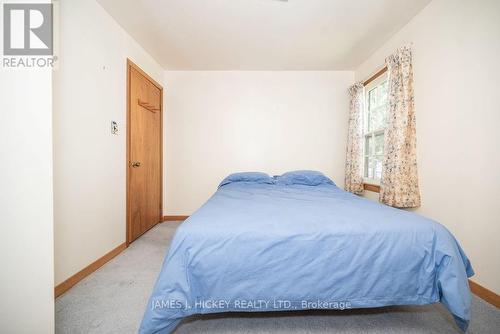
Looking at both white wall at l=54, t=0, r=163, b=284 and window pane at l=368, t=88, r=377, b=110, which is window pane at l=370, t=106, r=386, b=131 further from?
white wall at l=54, t=0, r=163, b=284

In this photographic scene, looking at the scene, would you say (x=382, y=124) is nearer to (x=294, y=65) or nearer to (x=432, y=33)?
(x=432, y=33)

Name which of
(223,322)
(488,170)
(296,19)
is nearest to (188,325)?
(223,322)

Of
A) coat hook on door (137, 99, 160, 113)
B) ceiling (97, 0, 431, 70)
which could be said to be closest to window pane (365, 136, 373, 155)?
ceiling (97, 0, 431, 70)

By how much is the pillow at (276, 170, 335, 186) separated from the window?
72 cm

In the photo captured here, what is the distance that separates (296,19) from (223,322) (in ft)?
8.80

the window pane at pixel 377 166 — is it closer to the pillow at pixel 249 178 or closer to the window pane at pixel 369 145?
the window pane at pixel 369 145

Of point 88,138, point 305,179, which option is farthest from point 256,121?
point 88,138

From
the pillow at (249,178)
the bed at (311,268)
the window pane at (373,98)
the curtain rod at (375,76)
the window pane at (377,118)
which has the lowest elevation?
the bed at (311,268)

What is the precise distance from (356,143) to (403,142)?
899mm

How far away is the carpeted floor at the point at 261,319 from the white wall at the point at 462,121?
20.4 inches

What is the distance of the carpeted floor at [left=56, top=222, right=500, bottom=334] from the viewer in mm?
1212

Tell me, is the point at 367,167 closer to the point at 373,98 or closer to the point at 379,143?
the point at 379,143

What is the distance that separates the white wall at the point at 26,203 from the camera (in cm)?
98

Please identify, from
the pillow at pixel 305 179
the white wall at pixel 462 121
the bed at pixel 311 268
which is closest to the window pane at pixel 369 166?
the pillow at pixel 305 179
